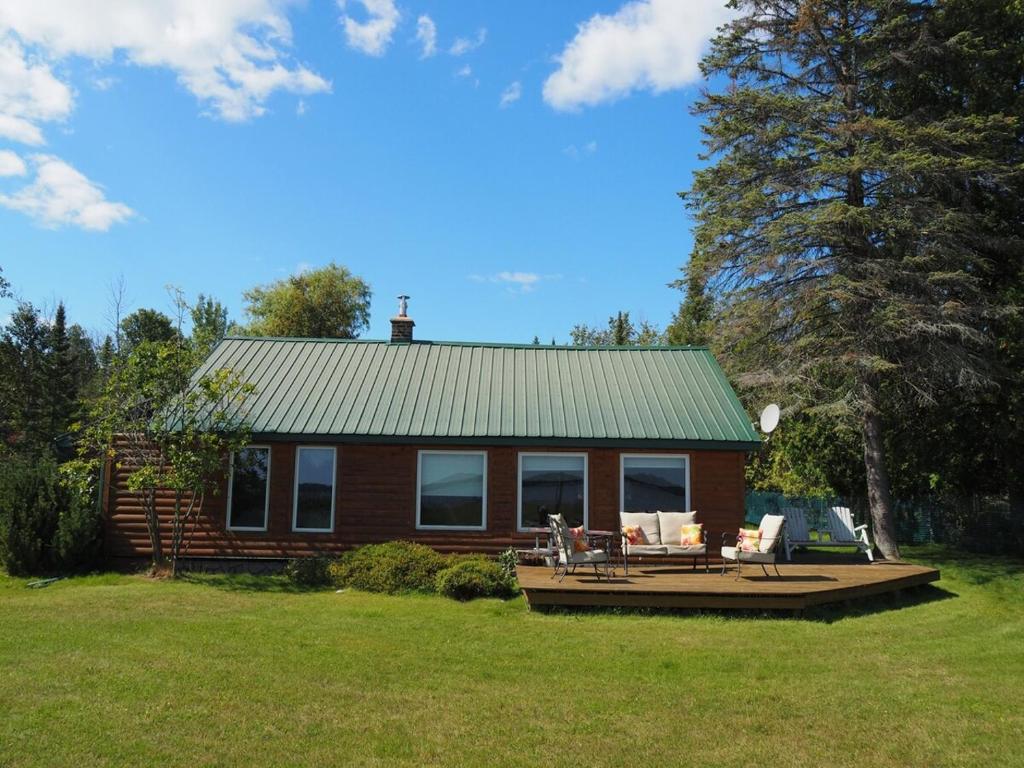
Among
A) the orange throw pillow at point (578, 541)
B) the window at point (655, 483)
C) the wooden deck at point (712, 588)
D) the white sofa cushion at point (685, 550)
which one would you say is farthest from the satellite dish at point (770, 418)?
the orange throw pillow at point (578, 541)

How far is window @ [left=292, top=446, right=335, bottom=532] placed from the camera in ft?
43.3

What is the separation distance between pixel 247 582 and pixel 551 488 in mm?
5099

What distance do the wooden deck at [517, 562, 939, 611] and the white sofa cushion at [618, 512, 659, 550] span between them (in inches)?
27.5

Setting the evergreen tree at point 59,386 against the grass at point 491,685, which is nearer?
the grass at point 491,685

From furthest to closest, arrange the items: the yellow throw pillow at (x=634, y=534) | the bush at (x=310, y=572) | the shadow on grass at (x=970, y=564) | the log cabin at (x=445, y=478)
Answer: the shadow on grass at (x=970, y=564)
the log cabin at (x=445, y=478)
the bush at (x=310, y=572)
the yellow throw pillow at (x=634, y=534)

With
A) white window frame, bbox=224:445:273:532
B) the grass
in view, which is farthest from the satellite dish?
white window frame, bbox=224:445:273:532

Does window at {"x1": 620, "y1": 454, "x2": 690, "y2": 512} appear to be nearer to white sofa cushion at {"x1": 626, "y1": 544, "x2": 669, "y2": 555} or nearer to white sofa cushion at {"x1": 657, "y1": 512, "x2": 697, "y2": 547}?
white sofa cushion at {"x1": 657, "y1": 512, "x2": 697, "y2": 547}

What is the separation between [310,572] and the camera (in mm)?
12266

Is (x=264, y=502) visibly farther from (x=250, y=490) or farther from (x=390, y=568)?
Answer: (x=390, y=568)

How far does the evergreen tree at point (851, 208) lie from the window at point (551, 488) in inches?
194

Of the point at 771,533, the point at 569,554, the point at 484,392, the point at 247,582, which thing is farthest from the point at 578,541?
the point at 247,582

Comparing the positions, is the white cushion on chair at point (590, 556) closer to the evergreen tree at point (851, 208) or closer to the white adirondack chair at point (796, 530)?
the white adirondack chair at point (796, 530)

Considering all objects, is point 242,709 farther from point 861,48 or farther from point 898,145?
point 861,48

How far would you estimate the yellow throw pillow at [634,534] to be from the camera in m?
12.1
